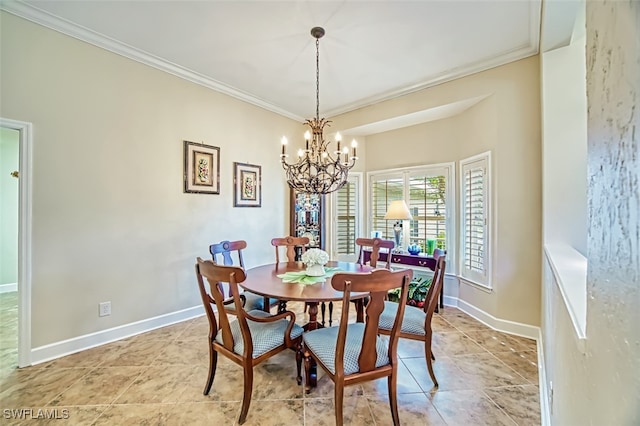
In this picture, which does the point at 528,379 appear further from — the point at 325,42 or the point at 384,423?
the point at 325,42

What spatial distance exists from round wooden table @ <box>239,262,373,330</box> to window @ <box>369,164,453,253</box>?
73.8 inches

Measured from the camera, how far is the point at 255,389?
7.11 ft

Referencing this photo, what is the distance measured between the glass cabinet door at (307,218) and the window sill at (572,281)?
10.5 ft

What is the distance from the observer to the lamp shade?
419cm

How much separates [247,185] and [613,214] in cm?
410

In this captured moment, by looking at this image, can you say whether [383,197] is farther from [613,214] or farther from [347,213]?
[613,214]

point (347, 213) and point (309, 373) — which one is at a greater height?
point (347, 213)

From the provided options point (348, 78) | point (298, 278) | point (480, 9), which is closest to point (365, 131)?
point (348, 78)

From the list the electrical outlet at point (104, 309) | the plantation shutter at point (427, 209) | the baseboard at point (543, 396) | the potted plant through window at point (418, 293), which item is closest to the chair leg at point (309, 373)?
the baseboard at point (543, 396)

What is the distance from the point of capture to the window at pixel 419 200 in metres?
4.17


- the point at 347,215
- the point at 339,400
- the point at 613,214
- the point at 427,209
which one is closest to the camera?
the point at 613,214

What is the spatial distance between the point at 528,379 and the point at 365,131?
12.7ft

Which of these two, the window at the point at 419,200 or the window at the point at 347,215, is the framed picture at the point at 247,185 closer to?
the window at the point at 347,215

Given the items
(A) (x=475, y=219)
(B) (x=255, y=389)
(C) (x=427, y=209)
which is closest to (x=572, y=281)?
(B) (x=255, y=389)
